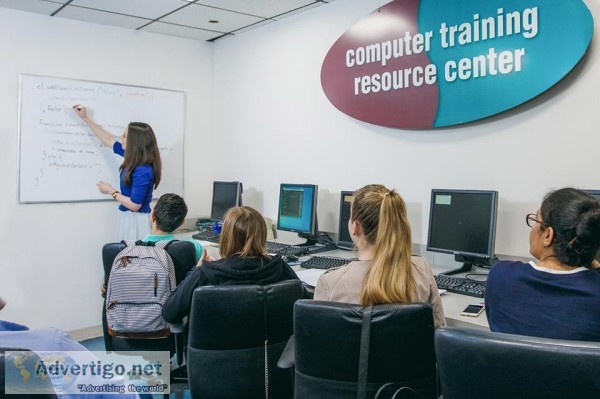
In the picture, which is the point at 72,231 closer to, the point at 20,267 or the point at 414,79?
the point at 20,267

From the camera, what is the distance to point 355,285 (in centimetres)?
170

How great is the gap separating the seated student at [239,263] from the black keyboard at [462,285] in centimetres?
67

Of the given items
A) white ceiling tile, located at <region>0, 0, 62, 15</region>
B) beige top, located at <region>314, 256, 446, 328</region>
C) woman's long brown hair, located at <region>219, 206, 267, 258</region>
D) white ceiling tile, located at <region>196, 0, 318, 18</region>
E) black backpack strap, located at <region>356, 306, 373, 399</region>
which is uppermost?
white ceiling tile, located at <region>196, 0, 318, 18</region>

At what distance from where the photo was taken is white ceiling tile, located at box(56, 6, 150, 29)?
3717 millimetres

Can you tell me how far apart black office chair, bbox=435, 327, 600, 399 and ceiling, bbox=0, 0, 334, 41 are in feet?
9.45

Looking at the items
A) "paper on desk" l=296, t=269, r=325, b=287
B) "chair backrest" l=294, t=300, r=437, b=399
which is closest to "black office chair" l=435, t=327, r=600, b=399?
"chair backrest" l=294, t=300, r=437, b=399

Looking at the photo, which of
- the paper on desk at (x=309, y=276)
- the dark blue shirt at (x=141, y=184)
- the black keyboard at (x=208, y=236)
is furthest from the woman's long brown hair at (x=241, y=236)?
the dark blue shirt at (x=141, y=184)

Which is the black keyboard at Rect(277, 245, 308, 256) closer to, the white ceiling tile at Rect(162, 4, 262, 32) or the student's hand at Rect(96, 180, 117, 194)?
the student's hand at Rect(96, 180, 117, 194)

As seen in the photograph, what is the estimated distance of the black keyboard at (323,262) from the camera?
9.17ft

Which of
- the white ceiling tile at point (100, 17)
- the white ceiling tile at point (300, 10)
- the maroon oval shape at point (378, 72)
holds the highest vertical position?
the white ceiling tile at point (300, 10)

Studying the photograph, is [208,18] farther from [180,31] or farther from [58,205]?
[58,205]

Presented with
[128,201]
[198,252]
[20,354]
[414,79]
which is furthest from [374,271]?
[128,201]

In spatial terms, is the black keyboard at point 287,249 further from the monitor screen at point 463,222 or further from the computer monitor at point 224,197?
the monitor screen at point 463,222

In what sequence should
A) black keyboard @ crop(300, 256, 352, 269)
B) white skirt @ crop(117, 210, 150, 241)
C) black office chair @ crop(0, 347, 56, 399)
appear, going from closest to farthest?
black office chair @ crop(0, 347, 56, 399) < black keyboard @ crop(300, 256, 352, 269) < white skirt @ crop(117, 210, 150, 241)
